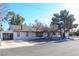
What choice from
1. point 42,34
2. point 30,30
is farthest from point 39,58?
point 42,34

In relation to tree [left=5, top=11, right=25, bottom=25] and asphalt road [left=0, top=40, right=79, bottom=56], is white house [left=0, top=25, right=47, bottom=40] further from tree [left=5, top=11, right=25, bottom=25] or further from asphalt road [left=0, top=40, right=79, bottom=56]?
asphalt road [left=0, top=40, right=79, bottom=56]

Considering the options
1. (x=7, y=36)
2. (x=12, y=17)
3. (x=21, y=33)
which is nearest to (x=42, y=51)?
(x=12, y=17)

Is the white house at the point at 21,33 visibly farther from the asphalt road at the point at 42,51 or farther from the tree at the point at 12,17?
the asphalt road at the point at 42,51

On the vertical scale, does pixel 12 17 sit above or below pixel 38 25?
above

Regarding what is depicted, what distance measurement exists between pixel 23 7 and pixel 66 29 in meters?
11.6

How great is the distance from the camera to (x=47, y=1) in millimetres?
9188

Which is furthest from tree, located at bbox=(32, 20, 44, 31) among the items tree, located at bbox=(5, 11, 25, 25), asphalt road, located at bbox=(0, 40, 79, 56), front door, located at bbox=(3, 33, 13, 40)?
asphalt road, located at bbox=(0, 40, 79, 56)

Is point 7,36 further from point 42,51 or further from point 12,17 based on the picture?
Result: point 42,51

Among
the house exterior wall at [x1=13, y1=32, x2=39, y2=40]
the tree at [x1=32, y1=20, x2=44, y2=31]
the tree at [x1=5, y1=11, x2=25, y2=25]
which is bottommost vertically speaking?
the house exterior wall at [x1=13, y1=32, x2=39, y2=40]

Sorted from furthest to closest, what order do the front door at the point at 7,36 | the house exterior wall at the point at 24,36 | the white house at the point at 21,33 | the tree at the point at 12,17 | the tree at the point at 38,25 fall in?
the house exterior wall at the point at 24,36
the white house at the point at 21,33
the front door at the point at 7,36
the tree at the point at 38,25
the tree at the point at 12,17

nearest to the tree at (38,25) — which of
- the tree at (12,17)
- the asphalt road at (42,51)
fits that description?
the tree at (12,17)

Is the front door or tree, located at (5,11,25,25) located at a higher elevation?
tree, located at (5,11,25,25)

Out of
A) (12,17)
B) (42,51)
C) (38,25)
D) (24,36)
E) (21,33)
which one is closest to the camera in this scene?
(42,51)

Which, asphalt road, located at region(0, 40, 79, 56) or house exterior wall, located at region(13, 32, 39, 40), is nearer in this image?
asphalt road, located at region(0, 40, 79, 56)
